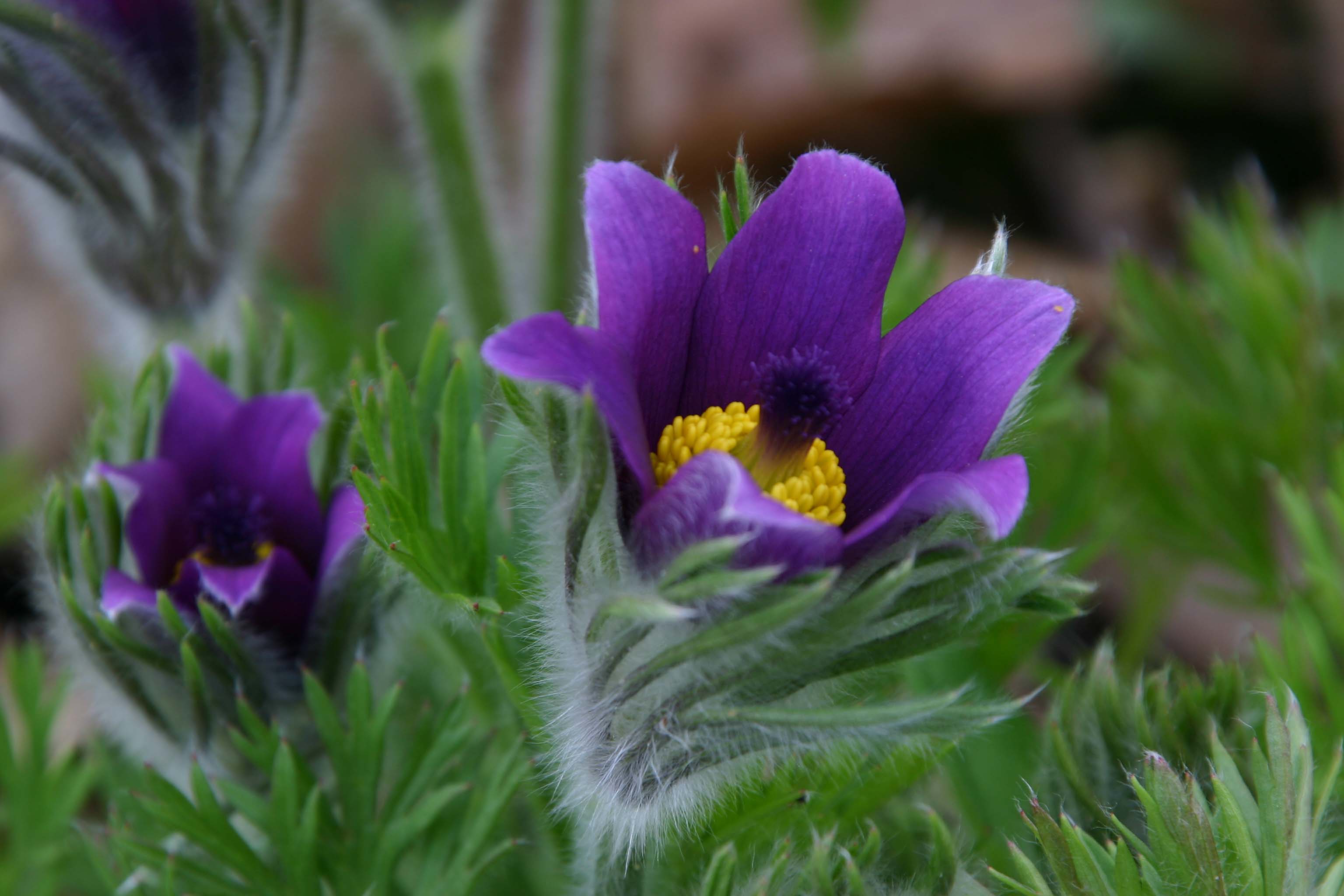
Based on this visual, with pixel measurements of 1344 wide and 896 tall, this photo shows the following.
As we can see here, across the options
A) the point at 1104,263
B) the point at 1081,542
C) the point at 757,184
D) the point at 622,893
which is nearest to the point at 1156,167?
the point at 1104,263

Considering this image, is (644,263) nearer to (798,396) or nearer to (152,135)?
(798,396)

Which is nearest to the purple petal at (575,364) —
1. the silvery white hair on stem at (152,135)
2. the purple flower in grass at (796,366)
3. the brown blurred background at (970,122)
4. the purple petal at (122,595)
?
the purple flower in grass at (796,366)

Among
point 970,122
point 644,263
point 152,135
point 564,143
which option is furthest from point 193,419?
point 970,122

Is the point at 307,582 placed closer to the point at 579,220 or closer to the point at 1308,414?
the point at 579,220

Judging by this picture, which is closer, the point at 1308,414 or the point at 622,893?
the point at 622,893

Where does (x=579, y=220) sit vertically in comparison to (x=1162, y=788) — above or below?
above

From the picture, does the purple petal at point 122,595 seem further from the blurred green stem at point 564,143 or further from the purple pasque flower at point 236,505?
the blurred green stem at point 564,143
